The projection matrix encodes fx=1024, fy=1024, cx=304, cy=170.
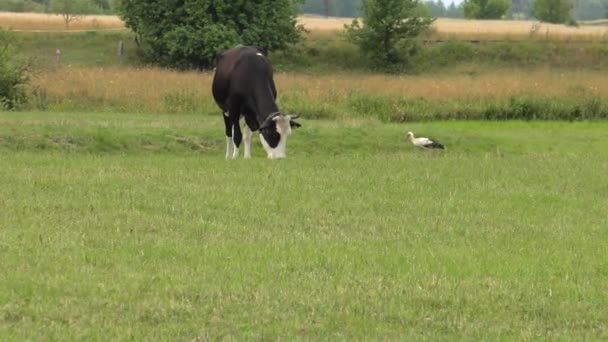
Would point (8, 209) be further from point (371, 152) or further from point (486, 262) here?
point (371, 152)

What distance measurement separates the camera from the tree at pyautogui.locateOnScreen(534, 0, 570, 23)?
9706 cm

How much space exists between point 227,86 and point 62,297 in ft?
43.4

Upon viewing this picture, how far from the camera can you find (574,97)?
118 feet

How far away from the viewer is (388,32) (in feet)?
186

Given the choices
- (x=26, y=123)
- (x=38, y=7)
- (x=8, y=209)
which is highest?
(x=8, y=209)

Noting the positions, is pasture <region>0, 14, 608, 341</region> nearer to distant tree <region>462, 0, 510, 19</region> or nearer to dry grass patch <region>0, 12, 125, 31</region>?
dry grass patch <region>0, 12, 125, 31</region>

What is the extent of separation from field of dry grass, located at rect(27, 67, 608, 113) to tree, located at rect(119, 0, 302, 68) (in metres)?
13.2

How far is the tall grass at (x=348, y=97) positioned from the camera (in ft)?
106

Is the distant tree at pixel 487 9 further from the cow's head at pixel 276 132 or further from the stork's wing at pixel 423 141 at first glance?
the cow's head at pixel 276 132

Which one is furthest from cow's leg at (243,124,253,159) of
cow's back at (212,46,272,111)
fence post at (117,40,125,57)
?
fence post at (117,40,125,57)

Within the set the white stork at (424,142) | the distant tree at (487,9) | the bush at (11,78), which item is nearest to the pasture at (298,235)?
the white stork at (424,142)

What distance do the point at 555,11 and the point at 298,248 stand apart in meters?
92.5

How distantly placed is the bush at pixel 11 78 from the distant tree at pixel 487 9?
3148 inches

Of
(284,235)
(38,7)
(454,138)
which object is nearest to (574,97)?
(454,138)
